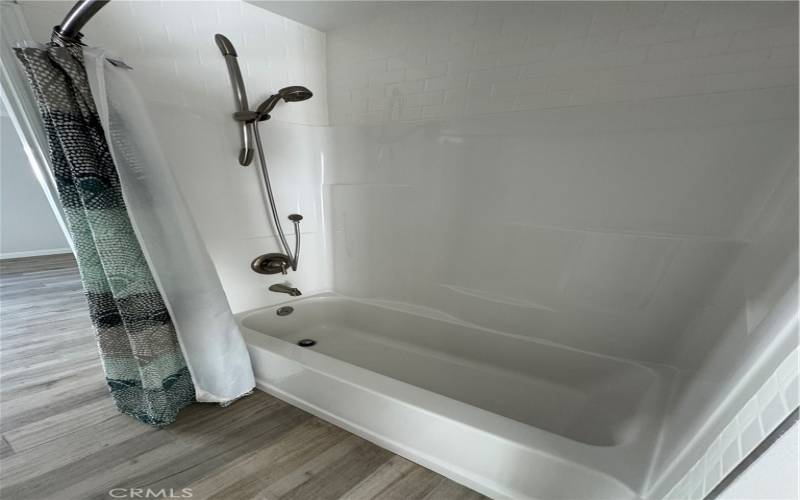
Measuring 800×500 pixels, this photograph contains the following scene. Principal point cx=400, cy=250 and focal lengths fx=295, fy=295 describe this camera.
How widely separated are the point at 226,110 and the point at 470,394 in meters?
1.64

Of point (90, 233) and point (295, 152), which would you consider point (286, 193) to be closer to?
point (295, 152)

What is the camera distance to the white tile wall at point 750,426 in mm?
306

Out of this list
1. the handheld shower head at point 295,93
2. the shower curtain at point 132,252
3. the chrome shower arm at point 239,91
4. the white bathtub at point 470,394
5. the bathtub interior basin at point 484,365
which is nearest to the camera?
the white bathtub at point 470,394

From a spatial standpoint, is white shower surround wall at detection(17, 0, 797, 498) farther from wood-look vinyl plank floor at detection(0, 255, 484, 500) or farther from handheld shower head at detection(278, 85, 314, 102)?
handheld shower head at detection(278, 85, 314, 102)

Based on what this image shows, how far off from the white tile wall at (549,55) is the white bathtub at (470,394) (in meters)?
0.99

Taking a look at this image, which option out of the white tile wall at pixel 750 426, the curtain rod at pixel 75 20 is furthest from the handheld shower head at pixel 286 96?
the white tile wall at pixel 750 426

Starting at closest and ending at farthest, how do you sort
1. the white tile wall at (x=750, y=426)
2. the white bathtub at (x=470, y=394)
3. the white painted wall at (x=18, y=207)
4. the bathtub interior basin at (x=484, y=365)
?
the white tile wall at (x=750, y=426)
the white bathtub at (x=470, y=394)
the bathtub interior basin at (x=484, y=365)
the white painted wall at (x=18, y=207)

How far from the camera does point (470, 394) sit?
1.22 meters

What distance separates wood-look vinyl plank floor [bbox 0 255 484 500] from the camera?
32.0 inches

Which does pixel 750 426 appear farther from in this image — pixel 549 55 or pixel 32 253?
pixel 32 253

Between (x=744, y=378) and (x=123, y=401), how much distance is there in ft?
5.33

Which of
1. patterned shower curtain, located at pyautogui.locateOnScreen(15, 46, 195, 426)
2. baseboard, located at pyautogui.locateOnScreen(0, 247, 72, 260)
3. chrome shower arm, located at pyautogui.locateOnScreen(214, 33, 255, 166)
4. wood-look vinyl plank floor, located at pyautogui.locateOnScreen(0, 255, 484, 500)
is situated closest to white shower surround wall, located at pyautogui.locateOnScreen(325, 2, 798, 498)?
chrome shower arm, located at pyautogui.locateOnScreen(214, 33, 255, 166)

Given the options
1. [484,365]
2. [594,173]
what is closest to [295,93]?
[594,173]

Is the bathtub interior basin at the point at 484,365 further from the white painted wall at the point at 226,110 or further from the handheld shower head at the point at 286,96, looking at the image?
the handheld shower head at the point at 286,96
